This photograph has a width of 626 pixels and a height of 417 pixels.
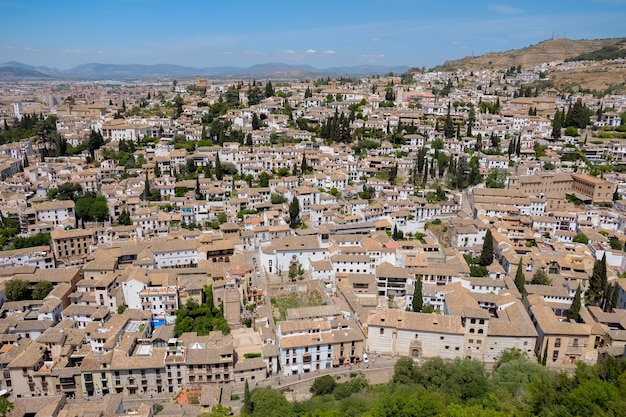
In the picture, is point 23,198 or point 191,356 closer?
point 191,356

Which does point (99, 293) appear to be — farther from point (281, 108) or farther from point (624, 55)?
point (624, 55)

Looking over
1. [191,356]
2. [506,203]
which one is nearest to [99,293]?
[191,356]

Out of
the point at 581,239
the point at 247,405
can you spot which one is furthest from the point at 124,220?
the point at 581,239

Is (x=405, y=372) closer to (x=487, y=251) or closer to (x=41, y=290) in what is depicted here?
(x=487, y=251)

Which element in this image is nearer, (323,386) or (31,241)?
(323,386)

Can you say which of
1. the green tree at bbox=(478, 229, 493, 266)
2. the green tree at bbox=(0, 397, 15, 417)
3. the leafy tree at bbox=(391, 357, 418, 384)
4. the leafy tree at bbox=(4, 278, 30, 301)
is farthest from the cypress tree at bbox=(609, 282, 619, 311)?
the leafy tree at bbox=(4, 278, 30, 301)

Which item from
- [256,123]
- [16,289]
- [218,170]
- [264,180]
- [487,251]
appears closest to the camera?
[16,289]
